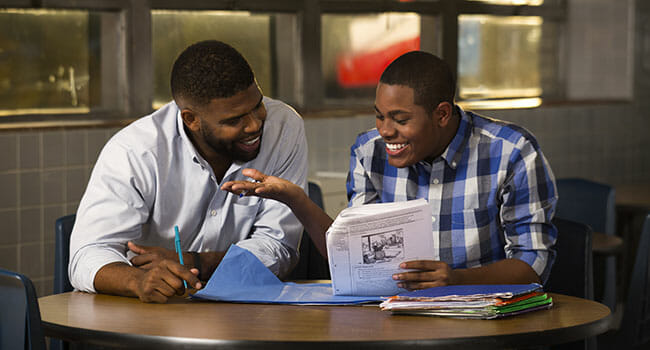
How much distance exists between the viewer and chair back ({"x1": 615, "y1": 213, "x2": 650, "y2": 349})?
2.64 metres

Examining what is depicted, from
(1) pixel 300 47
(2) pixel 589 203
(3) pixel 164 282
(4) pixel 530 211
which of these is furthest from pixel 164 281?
(1) pixel 300 47

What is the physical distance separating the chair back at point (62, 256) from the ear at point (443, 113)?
106 cm

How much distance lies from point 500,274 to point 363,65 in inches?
120

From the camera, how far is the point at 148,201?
2.41 metres

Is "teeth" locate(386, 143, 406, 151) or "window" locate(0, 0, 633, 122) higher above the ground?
"window" locate(0, 0, 633, 122)

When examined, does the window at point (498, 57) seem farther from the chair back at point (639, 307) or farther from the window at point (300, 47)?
the chair back at point (639, 307)

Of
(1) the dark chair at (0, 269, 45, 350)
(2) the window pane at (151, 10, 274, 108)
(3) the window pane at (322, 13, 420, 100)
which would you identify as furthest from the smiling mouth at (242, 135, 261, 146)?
(3) the window pane at (322, 13, 420, 100)

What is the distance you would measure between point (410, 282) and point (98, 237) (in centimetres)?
83

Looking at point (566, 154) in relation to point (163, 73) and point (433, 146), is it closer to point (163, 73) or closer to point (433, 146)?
point (163, 73)

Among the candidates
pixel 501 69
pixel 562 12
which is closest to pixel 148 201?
pixel 501 69

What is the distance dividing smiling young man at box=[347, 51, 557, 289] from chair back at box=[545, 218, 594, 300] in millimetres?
177

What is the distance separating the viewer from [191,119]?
7.94ft

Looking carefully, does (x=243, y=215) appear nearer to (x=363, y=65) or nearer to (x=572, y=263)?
(x=572, y=263)

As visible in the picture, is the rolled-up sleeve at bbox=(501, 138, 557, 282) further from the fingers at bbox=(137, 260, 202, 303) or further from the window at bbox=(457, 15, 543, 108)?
the window at bbox=(457, 15, 543, 108)
